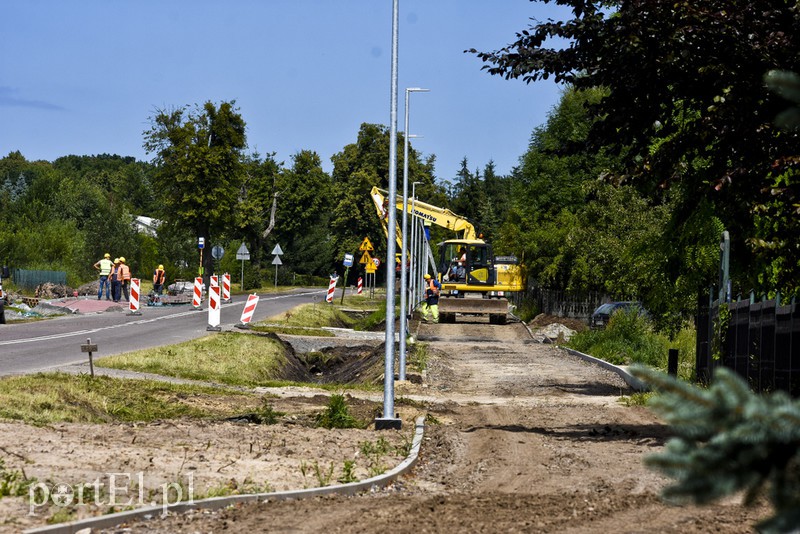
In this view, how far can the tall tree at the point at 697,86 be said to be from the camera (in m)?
13.1

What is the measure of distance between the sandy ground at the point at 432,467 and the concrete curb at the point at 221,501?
0.08 metres

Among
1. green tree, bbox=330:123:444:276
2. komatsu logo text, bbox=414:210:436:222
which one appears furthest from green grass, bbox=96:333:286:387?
green tree, bbox=330:123:444:276

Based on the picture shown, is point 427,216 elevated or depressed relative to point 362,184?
depressed

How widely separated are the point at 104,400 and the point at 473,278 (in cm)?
3650

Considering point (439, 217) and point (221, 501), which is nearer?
point (221, 501)

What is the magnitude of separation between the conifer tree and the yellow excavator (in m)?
43.9

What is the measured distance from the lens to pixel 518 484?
30.7 feet

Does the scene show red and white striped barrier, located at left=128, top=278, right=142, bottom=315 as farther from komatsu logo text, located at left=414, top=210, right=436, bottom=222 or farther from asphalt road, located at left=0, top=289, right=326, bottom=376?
komatsu logo text, located at left=414, top=210, right=436, bottom=222

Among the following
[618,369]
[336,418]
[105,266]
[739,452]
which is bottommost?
[618,369]

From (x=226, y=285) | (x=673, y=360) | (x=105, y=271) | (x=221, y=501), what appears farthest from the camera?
(x=105, y=271)

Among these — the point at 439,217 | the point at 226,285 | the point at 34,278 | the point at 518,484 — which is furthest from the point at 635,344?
the point at 34,278

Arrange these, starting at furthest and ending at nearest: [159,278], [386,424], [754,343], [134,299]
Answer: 1. [159,278]
2. [134,299]
3. [754,343]
4. [386,424]

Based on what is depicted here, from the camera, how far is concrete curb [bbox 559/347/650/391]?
19522 mm

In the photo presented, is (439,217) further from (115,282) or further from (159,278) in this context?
(115,282)
